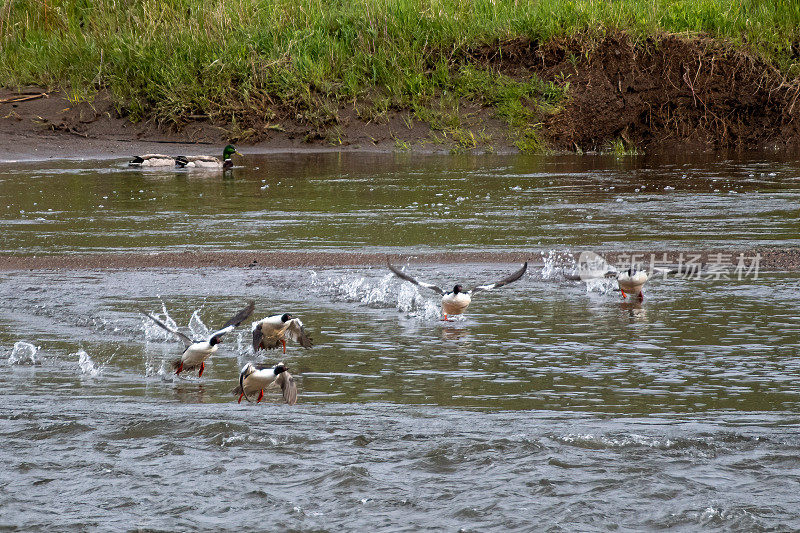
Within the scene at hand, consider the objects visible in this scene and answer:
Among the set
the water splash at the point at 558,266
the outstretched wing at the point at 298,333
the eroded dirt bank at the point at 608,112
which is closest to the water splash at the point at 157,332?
the outstretched wing at the point at 298,333

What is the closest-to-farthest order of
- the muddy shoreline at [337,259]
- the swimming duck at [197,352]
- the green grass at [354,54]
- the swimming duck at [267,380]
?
the swimming duck at [267,380] < the swimming duck at [197,352] < the muddy shoreline at [337,259] < the green grass at [354,54]

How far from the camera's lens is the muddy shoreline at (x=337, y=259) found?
401 inches

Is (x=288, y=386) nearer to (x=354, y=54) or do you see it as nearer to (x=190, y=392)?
(x=190, y=392)

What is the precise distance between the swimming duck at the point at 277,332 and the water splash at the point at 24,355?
1468 mm

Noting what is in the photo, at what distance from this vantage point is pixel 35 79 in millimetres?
26266

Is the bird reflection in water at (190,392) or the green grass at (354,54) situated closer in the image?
the bird reflection in water at (190,392)

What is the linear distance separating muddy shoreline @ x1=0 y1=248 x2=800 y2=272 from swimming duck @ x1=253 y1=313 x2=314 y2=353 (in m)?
2.99

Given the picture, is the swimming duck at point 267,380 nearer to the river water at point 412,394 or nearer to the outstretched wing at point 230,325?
the river water at point 412,394

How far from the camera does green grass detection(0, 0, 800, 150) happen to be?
78.2 feet

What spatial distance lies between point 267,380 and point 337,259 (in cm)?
446

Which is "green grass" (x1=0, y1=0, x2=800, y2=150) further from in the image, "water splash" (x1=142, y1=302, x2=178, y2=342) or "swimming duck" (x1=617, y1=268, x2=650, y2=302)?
"water splash" (x1=142, y1=302, x2=178, y2=342)

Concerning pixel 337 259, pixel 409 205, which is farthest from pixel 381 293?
pixel 409 205

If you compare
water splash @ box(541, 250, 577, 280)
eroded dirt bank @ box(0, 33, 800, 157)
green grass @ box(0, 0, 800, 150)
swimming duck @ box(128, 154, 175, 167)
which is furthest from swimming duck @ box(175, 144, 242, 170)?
water splash @ box(541, 250, 577, 280)

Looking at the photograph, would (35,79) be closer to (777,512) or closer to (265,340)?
(265,340)
